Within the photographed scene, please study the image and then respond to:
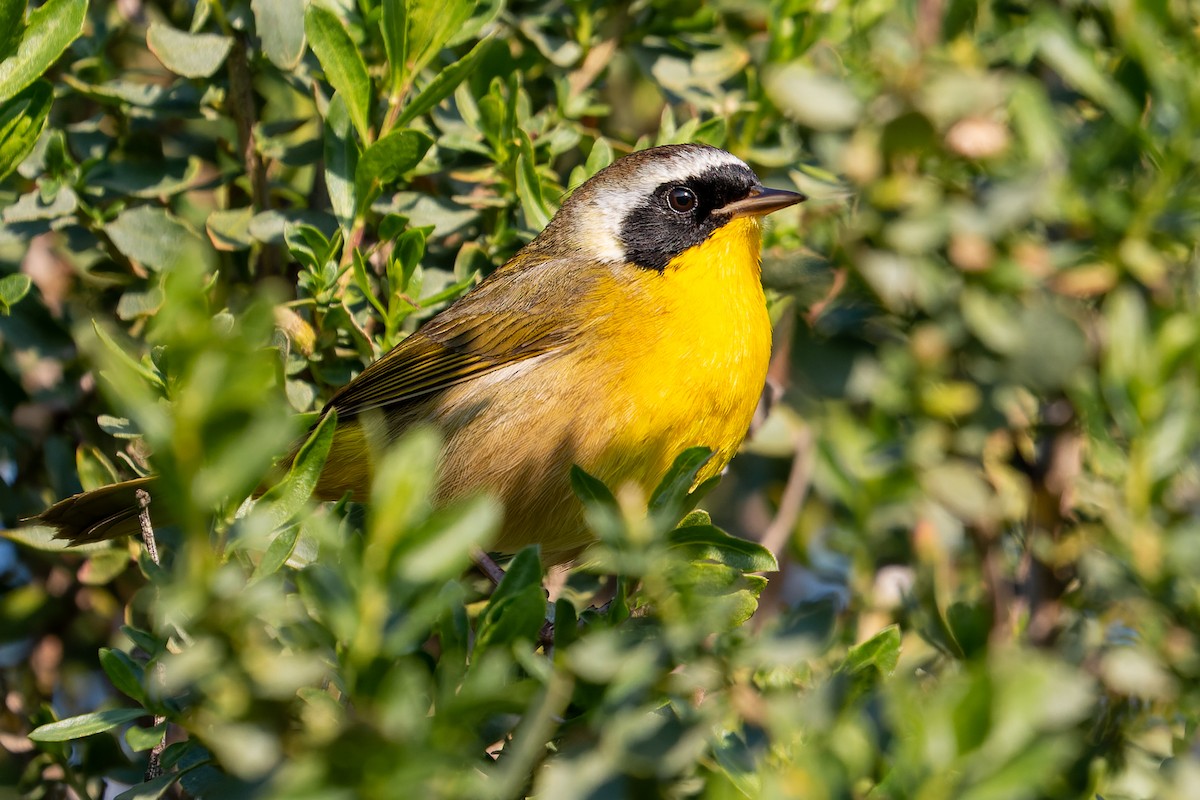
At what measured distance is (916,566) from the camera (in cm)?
321

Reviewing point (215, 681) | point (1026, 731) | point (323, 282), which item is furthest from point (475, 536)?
point (323, 282)

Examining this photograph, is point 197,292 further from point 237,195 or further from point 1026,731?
point 237,195

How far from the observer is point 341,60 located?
2445 millimetres

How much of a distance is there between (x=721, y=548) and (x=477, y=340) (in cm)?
166

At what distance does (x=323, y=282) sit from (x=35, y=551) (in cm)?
108

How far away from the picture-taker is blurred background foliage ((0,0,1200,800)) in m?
1.55

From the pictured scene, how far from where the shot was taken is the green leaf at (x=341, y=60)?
7.82 ft

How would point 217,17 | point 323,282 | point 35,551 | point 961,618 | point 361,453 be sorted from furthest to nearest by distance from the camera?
1. point 361,453
2. point 35,551
3. point 217,17
4. point 323,282
5. point 961,618

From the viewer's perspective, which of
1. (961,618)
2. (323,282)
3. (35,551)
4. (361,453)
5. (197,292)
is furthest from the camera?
(361,453)

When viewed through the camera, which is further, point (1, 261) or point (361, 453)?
point (361, 453)

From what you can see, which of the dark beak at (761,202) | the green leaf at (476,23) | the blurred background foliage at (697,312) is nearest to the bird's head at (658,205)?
the dark beak at (761,202)

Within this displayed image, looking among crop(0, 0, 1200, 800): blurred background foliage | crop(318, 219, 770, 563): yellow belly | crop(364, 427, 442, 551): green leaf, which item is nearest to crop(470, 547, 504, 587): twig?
crop(318, 219, 770, 563): yellow belly

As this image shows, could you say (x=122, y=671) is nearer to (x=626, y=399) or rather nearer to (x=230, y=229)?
(x=230, y=229)

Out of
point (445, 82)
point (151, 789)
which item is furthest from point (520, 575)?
point (445, 82)
